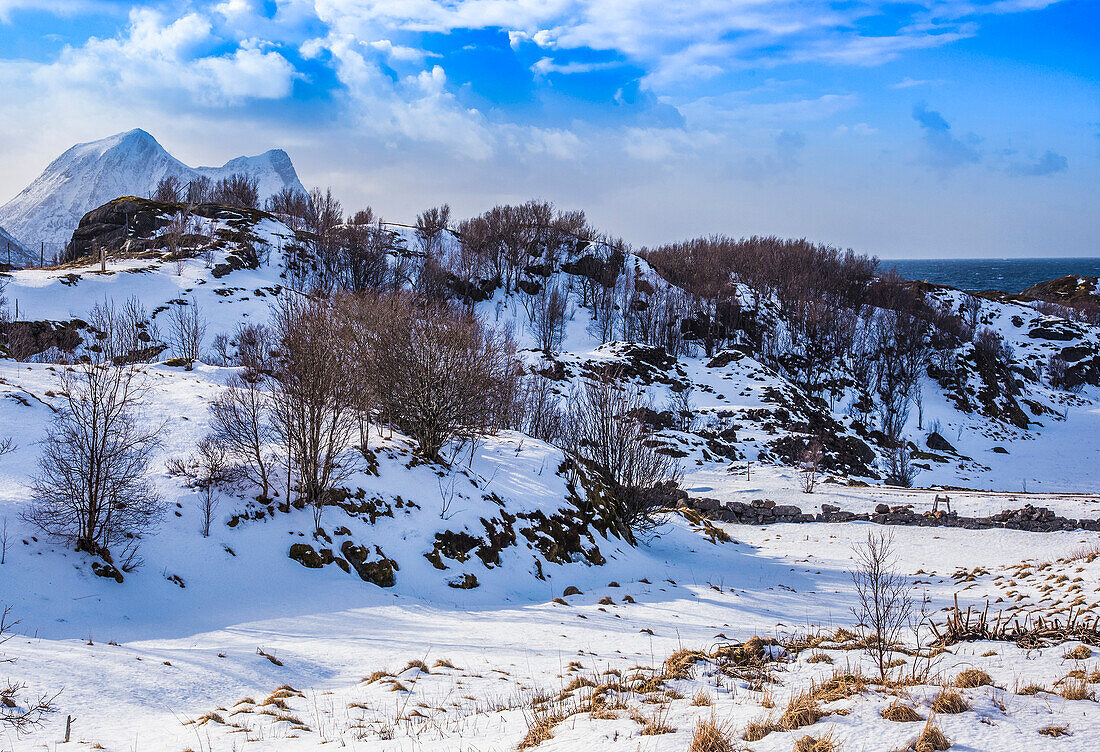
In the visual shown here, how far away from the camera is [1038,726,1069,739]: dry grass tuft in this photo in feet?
16.2

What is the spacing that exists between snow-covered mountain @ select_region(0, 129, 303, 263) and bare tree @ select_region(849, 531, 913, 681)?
15960 centimetres

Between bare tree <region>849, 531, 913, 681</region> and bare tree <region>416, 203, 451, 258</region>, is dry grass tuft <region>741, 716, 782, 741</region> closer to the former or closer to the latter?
bare tree <region>849, 531, 913, 681</region>

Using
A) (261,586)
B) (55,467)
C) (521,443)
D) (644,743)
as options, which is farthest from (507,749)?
(521,443)

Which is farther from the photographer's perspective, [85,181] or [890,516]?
[85,181]

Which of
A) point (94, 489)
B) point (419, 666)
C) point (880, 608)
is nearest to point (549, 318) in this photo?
point (880, 608)

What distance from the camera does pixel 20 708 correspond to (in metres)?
6.59

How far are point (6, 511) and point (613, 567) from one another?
51.4ft

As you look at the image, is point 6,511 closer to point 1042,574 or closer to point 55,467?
point 55,467

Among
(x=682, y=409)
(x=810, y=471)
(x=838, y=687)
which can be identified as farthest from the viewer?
(x=682, y=409)

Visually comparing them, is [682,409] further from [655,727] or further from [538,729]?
[655,727]

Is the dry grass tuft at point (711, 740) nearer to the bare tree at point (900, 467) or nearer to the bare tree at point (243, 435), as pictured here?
the bare tree at point (243, 435)

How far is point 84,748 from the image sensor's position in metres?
5.82

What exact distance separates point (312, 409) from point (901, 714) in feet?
49.0

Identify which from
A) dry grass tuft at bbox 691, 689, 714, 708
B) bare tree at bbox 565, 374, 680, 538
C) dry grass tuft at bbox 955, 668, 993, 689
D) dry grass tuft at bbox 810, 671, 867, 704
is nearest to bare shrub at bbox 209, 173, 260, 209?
bare tree at bbox 565, 374, 680, 538
